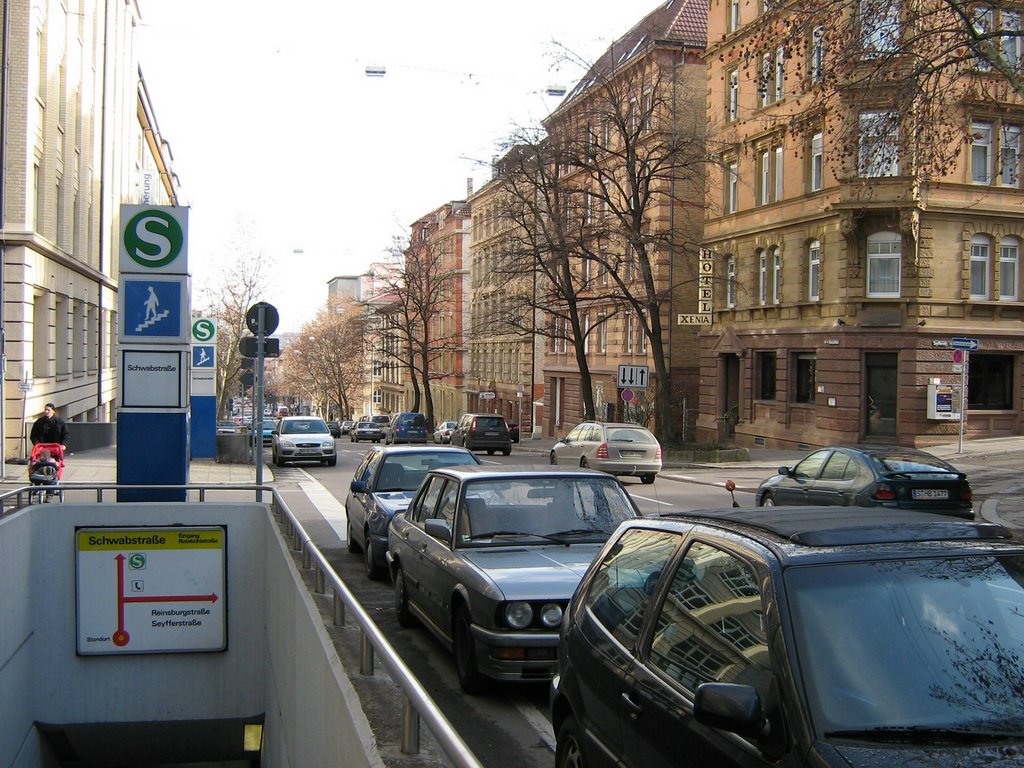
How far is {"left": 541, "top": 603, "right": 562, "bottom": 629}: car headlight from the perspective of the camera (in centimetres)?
676

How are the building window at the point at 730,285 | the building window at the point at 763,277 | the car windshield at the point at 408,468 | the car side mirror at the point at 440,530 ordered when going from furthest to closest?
the building window at the point at 730,285
the building window at the point at 763,277
the car windshield at the point at 408,468
the car side mirror at the point at 440,530

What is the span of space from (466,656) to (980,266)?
29186 millimetres

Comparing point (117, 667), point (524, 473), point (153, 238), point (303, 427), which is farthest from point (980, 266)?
point (117, 667)

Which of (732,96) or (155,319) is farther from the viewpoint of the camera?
(732,96)

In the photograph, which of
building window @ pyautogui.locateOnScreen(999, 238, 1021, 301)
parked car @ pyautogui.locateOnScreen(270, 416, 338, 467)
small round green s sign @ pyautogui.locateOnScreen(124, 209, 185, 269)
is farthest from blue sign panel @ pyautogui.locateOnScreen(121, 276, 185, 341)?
building window @ pyautogui.locateOnScreen(999, 238, 1021, 301)

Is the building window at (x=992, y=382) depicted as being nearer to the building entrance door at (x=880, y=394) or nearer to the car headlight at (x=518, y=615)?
the building entrance door at (x=880, y=394)

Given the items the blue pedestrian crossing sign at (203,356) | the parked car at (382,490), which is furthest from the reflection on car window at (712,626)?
the blue pedestrian crossing sign at (203,356)

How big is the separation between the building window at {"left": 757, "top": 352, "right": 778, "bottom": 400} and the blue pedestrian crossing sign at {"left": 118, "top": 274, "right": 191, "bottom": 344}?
27.0 m

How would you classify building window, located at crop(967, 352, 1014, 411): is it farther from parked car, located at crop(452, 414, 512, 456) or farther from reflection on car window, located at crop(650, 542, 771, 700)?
reflection on car window, located at crop(650, 542, 771, 700)

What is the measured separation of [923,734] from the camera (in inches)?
121

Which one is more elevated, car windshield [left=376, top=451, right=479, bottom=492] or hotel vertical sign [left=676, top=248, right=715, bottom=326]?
hotel vertical sign [left=676, top=248, right=715, bottom=326]

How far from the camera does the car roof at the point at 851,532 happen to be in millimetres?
3605

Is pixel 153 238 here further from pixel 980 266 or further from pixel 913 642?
pixel 980 266

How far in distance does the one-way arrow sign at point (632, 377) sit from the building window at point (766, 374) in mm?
6744
